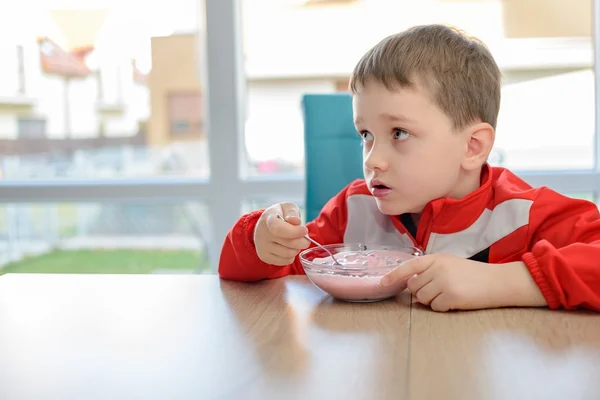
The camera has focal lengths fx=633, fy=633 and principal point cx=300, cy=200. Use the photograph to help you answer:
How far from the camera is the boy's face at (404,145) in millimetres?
1112

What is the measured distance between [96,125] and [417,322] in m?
2.66

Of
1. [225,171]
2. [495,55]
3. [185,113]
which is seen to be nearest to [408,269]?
[225,171]

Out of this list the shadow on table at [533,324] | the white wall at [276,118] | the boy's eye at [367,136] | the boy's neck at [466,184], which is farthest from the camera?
the white wall at [276,118]

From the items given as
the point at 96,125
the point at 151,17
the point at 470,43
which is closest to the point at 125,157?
the point at 96,125

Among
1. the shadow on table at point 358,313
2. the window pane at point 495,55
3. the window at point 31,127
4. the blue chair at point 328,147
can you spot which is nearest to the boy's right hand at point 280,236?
the shadow on table at point 358,313

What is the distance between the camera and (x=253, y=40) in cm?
285

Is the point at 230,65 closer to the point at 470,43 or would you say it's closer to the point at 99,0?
the point at 99,0

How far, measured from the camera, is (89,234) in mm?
3498

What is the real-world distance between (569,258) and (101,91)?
2666mm

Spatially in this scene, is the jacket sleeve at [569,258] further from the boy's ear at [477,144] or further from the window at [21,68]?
the window at [21,68]

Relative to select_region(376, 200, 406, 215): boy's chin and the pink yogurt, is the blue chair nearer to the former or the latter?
select_region(376, 200, 406, 215): boy's chin

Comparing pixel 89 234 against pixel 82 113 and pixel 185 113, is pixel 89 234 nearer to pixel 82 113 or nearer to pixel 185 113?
pixel 82 113

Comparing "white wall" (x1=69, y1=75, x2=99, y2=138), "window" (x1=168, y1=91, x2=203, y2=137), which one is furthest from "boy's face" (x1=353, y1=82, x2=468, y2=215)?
"white wall" (x1=69, y1=75, x2=99, y2=138)

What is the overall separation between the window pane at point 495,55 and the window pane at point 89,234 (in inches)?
26.0
